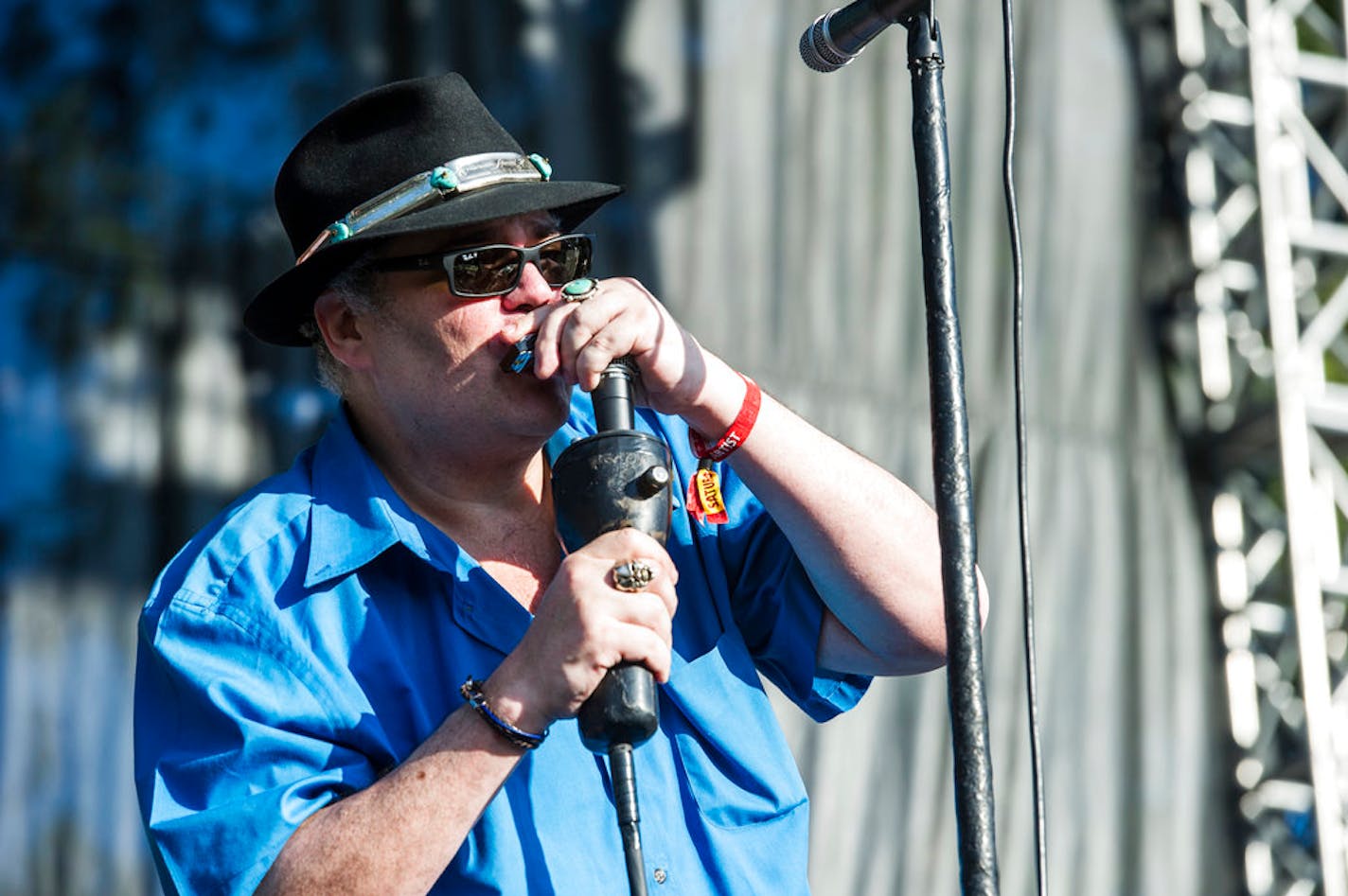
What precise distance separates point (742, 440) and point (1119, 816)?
372 cm

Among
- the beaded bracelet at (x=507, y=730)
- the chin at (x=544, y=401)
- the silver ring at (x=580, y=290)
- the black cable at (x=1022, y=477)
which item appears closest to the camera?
the black cable at (x=1022, y=477)

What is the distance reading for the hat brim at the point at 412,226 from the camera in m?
2.11

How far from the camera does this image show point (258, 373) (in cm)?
414

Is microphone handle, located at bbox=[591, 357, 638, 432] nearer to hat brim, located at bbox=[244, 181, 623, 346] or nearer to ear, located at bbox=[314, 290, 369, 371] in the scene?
hat brim, located at bbox=[244, 181, 623, 346]

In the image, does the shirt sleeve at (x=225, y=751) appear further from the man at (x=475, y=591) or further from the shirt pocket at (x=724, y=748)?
the shirt pocket at (x=724, y=748)

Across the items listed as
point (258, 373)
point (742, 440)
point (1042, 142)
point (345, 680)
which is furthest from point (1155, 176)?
point (345, 680)

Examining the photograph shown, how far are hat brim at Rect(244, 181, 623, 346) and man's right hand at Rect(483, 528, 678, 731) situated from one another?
58cm

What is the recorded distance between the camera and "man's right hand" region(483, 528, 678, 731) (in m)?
1.64

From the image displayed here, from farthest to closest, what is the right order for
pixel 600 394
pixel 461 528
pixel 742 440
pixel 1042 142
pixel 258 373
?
1. pixel 1042 142
2. pixel 258 373
3. pixel 461 528
4. pixel 742 440
5. pixel 600 394

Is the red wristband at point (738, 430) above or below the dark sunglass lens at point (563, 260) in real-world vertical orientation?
below

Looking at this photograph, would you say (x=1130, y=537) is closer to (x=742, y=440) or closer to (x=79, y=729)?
(x=79, y=729)

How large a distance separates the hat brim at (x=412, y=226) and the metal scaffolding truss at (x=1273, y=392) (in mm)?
3550

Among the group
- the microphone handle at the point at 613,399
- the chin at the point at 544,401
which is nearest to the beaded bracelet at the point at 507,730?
the microphone handle at the point at 613,399

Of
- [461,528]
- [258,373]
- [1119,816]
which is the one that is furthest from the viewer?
[1119,816]
